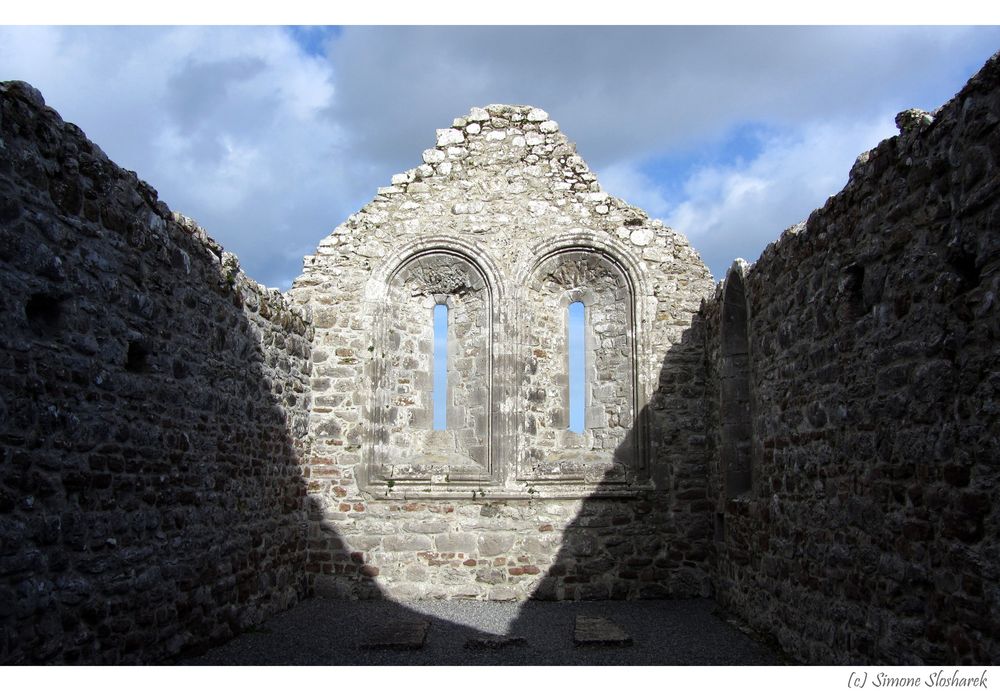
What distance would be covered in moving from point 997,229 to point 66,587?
5.17 metres

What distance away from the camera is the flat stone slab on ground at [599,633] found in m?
6.85

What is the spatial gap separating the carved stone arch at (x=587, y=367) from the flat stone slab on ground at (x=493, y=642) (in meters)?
2.85

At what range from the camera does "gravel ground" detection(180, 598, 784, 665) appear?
6.28 meters

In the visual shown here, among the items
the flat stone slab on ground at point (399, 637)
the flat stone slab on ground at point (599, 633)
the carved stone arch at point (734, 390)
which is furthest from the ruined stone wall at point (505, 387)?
the flat stone slab on ground at point (399, 637)

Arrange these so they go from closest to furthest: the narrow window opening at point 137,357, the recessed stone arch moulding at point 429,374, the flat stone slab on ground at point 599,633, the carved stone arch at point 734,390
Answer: the narrow window opening at point 137,357, the flat stone slab on ground at point 599,633, the carved stone arch at point 734,390, the recessed stone arch moulding at point 429,374

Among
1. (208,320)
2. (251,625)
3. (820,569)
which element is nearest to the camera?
(820,569)

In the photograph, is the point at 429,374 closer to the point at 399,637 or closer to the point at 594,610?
the point at 594,610

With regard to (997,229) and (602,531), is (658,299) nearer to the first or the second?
(602,531)

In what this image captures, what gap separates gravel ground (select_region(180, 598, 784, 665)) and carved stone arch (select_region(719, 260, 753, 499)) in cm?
150

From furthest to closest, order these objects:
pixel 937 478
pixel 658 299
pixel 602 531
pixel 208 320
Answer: pixel 658 299 < pixel 602 531 < pixel 208 320 < pixel 937 478

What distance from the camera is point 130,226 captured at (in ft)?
18.6

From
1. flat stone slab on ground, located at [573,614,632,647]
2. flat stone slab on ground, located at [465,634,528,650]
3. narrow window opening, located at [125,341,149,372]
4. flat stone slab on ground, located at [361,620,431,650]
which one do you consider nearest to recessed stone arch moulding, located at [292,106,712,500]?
flat stone slab on ground, located at [573,614,632,647]

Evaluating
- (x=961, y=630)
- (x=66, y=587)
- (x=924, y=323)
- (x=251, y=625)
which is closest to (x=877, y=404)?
(x=924, y=323)

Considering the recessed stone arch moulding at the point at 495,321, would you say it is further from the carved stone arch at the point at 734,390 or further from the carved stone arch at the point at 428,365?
the carved stone arch at the point at 734,390
